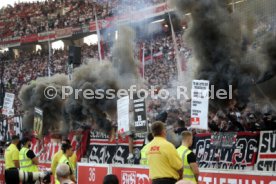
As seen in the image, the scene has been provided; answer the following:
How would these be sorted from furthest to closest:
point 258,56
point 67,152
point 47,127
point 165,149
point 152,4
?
point 152,4, point 47,127, point 258,56, point 67,152, point 165,149

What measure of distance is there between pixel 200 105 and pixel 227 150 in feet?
3.69

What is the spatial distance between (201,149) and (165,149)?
480 cm

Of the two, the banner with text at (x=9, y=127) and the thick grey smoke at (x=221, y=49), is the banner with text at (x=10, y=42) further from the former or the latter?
the thick grey smoke at (x=221, y=49)

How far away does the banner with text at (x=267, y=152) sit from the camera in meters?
11.2

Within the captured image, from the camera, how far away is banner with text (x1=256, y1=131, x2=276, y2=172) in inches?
440

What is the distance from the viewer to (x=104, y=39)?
1289 inches

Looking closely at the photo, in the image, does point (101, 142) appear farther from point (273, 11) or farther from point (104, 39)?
point (104, 39)

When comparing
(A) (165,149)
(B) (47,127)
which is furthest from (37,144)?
(A) (165,149)

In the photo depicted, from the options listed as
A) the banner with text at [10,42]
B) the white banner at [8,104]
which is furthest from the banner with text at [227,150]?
the banner with text at [10,42]

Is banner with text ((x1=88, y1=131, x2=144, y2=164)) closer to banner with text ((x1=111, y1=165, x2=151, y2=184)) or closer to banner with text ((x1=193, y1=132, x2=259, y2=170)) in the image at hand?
banner with text ((x1=193, y1=132, x2=259, y2=170))

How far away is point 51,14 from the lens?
4281 centimetres

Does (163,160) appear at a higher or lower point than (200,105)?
lower

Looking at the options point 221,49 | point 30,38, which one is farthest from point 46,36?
point 221,49

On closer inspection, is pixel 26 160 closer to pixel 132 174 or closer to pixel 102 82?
pixel 132 174
